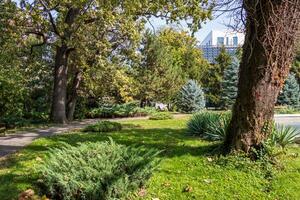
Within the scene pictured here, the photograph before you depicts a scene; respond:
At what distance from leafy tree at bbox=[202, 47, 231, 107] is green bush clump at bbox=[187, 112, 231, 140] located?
22266 mm

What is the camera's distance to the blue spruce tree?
1145 inches

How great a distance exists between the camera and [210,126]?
8.90 m

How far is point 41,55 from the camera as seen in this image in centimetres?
2272

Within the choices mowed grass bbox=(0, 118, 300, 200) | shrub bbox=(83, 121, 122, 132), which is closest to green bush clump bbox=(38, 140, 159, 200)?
mowed grass bbox=(0, 118, 300, 200)

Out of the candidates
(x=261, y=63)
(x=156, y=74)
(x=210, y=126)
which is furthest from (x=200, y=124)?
(x=156, y=74)

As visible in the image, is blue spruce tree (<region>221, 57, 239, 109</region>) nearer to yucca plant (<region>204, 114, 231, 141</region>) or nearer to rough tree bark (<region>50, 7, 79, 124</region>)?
rough tree bark (<region>50, 7, 79, 124</region>)

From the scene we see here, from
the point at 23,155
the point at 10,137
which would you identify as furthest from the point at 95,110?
the point at 23,155

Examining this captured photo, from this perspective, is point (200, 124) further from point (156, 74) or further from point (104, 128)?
point (156, 74)

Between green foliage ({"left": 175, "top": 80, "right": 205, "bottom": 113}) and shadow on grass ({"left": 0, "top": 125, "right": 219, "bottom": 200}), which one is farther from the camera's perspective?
green foliage ({"left": 175, "top": 80, "right": 205, "bottom": 113})

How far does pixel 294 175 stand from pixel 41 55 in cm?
1921

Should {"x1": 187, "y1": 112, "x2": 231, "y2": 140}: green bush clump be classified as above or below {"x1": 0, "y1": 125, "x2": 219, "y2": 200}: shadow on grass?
above

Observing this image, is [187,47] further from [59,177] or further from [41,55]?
[59,177]

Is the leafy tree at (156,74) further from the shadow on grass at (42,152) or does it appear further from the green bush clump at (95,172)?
the green bush clump at (95,172)

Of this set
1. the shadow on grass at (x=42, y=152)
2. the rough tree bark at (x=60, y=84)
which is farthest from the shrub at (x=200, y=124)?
the rough tree bark at (x=60, y=84)
